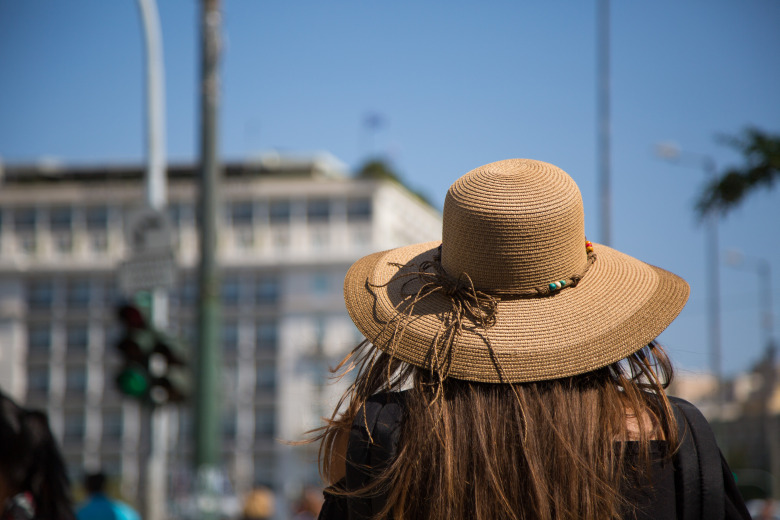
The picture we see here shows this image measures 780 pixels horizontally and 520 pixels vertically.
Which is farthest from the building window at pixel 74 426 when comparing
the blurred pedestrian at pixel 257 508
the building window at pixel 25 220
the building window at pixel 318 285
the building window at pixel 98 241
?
the blurred pedestrian at pixel 257 508

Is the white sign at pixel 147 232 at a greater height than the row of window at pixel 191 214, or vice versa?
the white sign at pixel 147 232

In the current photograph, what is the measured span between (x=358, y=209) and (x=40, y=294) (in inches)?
1150

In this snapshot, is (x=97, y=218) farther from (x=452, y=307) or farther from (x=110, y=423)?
(x=452, y=307)

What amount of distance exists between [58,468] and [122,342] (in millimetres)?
4317

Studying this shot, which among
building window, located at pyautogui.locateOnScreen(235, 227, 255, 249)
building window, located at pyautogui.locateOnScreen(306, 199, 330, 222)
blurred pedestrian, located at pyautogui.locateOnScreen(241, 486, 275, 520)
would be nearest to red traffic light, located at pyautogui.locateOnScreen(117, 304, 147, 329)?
blurred pedestrian, located at pyautogui.locateOnScreen(241, 486, 275, 520)

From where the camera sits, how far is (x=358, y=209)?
7388 centimetres

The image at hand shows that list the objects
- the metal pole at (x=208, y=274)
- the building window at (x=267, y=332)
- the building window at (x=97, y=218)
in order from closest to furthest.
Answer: the metal pole at (x=208, y=274), the building window at (x=267, y=332), the building window at (x=97, y=218)

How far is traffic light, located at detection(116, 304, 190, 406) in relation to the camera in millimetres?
7059

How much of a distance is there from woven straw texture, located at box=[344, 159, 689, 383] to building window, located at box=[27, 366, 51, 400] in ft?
261

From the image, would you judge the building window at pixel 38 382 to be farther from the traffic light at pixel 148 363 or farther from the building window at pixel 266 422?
the traffic light at pixel 148 363

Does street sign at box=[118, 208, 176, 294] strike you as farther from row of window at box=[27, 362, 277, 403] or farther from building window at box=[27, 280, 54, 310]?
building window at box=[27, 280, 54, 310]

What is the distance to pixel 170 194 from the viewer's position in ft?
245

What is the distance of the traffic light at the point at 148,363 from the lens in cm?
706

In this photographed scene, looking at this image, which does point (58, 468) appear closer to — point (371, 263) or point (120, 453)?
point (371, 263)
